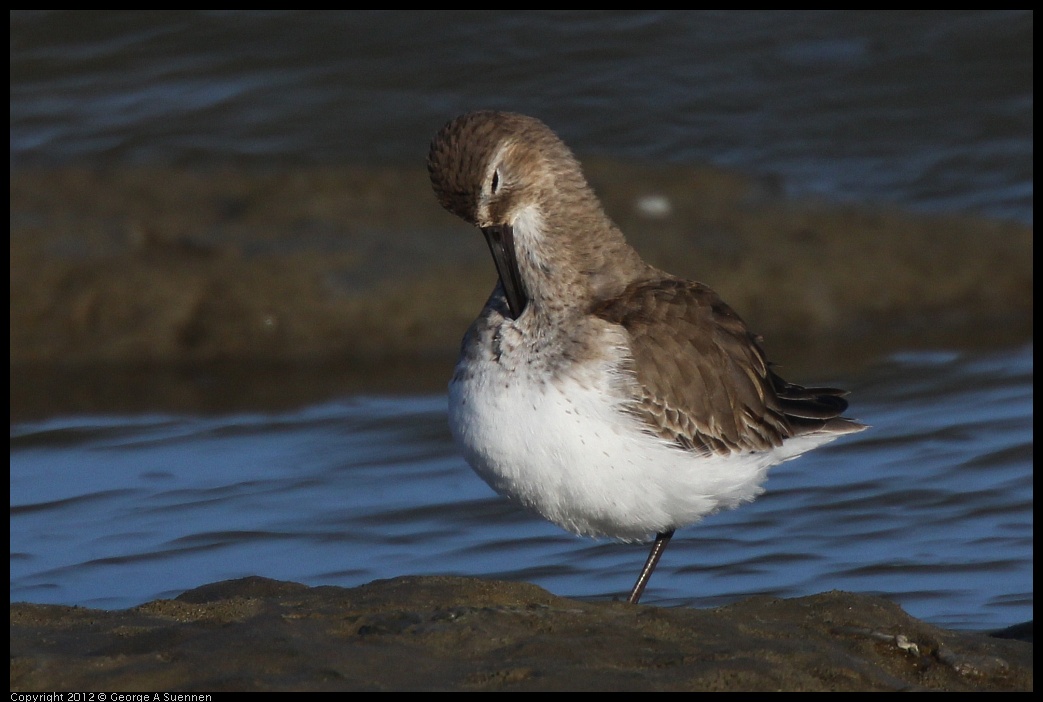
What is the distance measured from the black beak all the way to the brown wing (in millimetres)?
287

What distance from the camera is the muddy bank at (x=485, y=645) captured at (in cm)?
366

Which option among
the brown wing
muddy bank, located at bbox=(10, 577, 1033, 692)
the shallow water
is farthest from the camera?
the shallow water

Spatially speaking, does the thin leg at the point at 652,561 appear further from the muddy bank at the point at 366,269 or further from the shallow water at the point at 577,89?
the shallow water at the point at 577,89

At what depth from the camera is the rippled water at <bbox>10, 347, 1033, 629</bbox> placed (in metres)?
5.95

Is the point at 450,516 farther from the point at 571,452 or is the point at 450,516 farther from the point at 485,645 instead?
the point at 485,645

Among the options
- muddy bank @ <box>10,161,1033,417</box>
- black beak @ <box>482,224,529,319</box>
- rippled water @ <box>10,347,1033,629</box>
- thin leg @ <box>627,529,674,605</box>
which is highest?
black beak @ <box>482,224,529,319</box>

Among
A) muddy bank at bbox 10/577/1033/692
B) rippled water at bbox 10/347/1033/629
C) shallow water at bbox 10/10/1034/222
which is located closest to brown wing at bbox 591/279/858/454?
rippled water at bbox 10/347/1033/629

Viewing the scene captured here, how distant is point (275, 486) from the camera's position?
7.16 m

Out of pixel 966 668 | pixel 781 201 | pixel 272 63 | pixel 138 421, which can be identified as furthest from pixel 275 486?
pixel 272 63

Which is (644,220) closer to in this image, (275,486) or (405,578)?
(275,486)

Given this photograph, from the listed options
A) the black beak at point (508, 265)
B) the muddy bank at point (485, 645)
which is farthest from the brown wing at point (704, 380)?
the muddy bank at point (485, 645)

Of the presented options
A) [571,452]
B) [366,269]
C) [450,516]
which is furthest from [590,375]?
[366,269]

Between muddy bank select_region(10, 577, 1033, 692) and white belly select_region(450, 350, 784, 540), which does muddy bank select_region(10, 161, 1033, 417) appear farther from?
muddy bank select_region(10, 577, 1033, 692)

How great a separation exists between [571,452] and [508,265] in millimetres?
854
